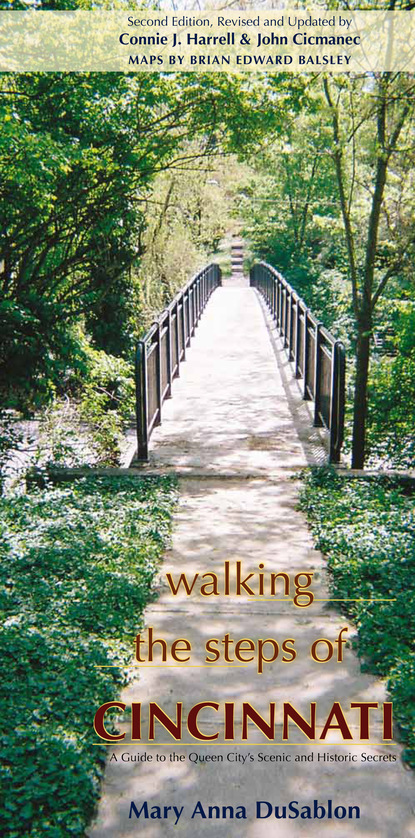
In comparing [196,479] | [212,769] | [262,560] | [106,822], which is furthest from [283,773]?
[196,479]

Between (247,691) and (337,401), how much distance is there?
4.43 m

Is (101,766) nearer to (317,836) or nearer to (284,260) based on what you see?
(317,836)

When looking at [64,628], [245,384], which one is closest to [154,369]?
[245,384]

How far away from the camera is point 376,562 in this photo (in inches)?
187

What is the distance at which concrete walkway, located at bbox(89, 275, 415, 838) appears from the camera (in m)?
2.66

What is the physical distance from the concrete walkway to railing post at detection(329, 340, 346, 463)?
0.36 meters

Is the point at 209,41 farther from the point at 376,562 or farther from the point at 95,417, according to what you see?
the point at 376,562

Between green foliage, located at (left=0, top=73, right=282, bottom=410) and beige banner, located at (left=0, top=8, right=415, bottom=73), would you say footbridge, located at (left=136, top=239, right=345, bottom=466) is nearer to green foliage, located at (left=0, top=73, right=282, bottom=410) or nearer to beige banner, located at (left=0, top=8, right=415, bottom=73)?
green foliage, located at (left=0, top=73, right=282, bottom=410)

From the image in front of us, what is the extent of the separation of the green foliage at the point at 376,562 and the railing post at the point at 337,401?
20.3 inches

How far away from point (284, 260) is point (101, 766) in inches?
1160

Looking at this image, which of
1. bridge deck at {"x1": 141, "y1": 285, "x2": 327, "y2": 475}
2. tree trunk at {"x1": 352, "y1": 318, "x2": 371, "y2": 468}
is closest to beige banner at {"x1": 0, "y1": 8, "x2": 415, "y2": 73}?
tree trunk at {"x1": 352, "y1": 318, "x2": 371, "y2": 468}

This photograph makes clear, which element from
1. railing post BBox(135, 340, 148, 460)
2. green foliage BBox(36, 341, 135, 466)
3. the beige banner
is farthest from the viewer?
green foliage BBox(36, 341, 135, 466)

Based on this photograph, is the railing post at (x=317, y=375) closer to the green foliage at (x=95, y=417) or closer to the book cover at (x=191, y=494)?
the book cover at (x=191, y=494)

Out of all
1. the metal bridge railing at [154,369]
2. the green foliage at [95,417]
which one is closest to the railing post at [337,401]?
the metal bridge railing at [154,369]
